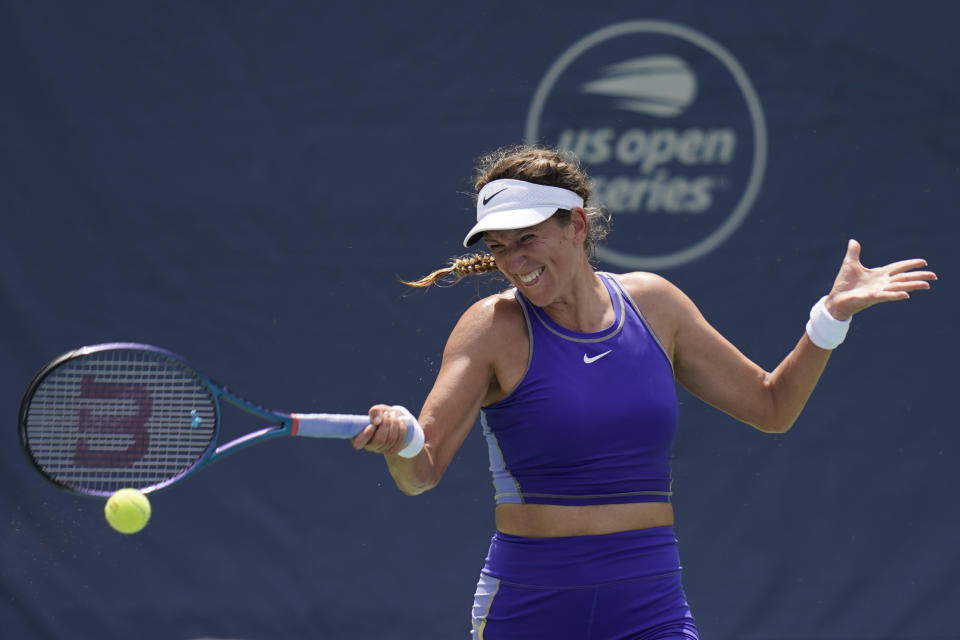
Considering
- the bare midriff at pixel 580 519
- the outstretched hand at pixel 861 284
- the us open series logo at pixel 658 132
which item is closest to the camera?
the bare midriff at pixel 580 519

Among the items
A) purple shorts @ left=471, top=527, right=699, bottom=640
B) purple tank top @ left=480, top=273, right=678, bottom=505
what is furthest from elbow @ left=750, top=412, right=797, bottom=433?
purple shorts @ left=471, top=527, right=699, bottom=640

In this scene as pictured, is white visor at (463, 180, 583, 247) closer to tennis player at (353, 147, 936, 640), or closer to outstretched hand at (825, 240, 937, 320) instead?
tennis player at (353, 147, 936, 640)

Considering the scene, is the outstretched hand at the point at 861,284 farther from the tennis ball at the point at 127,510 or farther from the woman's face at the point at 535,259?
the tennis ball at the point at 127,510

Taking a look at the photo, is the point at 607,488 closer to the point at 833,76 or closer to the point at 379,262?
the point at 379,262

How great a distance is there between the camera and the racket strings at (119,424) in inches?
104

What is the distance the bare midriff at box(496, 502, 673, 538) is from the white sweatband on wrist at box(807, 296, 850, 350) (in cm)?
55

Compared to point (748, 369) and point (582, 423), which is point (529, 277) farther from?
point (748, 369)

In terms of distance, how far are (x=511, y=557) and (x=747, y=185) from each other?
85.6 inches

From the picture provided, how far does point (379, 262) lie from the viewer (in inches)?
172

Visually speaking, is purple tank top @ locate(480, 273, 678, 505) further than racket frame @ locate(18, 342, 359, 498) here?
Yes

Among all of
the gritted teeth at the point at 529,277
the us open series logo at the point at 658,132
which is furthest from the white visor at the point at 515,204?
the us open series logo at the point at 658,132

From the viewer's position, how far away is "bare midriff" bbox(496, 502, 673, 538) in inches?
100

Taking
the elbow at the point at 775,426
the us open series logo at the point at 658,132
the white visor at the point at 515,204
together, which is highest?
the us open series logo at the point at 658,132

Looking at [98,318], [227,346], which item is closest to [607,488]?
[227,346]
